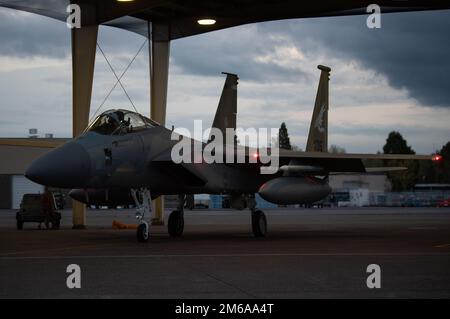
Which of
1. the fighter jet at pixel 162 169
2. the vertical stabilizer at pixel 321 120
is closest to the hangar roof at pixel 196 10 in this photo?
the vertical stabilizer at pixel 321 120

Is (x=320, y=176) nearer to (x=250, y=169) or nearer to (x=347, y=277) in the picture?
(x=250, y=169)

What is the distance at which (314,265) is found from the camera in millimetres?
11062

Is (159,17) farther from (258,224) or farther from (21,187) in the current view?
(21,187)

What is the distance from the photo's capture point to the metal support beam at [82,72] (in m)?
24.4

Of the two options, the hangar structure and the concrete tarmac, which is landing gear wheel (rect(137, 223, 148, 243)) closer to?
the concrete tarmac

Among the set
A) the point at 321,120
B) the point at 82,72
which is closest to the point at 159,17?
the point at 82,72

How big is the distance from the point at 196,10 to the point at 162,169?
10494 millimetres

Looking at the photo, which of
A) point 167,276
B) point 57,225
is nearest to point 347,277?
point 167,276

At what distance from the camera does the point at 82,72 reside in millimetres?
24641

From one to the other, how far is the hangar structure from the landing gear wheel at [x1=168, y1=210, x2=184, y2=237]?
470 cm

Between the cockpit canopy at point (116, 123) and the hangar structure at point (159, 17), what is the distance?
209 inches

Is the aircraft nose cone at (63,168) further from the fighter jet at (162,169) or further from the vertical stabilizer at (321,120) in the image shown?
the vertical stabilizer at (321,120)
